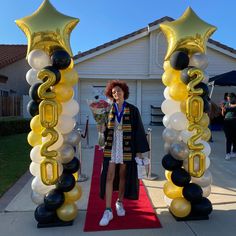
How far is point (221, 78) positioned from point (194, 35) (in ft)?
27.4

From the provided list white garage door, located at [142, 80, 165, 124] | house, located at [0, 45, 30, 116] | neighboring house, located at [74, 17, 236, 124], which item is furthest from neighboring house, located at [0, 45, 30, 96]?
white garage door, located at [142, 80, 165, 124]

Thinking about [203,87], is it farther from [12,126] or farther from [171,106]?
[12,126]

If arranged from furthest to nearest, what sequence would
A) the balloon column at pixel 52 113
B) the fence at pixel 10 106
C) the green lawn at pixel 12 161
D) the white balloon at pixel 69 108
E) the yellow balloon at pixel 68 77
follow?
1. the fence at pixel 10 106
2. the green lawn at pixel 12 161
3. the white balloon at pixel 69 108
4. the yellow balloon at pixel 68 77
5. the balloon column at pixel 52 113

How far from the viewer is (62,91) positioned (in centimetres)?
377

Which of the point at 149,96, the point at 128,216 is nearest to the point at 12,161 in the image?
the point at 128,216

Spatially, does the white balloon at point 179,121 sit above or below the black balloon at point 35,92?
below

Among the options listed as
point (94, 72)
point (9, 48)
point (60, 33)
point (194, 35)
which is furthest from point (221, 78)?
point (9, 48)

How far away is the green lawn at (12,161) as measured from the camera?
601cm

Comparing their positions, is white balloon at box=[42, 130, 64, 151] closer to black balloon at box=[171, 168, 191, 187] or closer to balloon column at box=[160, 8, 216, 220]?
balloon column at box=[160, 8, 216, 220]

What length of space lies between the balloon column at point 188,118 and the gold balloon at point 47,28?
1.29m

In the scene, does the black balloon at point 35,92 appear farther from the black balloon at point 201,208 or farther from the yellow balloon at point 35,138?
the black balloon at point 201,208

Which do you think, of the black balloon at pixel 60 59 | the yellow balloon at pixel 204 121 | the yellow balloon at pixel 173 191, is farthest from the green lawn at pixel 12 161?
the yellow balloon at pixel 204 121

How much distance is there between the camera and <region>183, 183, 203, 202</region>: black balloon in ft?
12.8

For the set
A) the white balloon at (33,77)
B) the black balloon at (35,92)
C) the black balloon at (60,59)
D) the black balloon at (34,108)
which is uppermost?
the black balloon at (60,59)
